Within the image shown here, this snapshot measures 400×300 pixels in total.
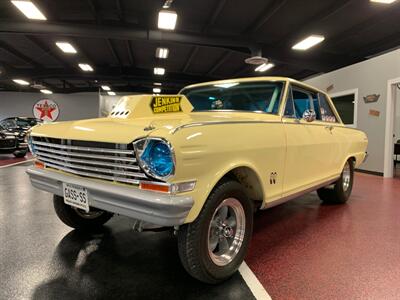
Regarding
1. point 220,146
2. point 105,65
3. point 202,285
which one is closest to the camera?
point 220,146

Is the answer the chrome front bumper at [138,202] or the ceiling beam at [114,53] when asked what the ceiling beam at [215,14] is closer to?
the ceiling beam at [114,53]

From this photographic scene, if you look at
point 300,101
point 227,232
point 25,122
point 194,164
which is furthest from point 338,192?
point 25,122

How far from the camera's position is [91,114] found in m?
19.5

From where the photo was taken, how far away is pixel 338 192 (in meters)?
4.17

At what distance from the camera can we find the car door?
2666 mm

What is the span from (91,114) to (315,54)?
14556mm

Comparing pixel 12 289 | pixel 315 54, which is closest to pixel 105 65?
pixel 315 54

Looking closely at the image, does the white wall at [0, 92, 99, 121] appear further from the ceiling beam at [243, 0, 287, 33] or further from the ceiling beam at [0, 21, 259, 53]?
the ceiling beam at [243, 0, 287, 33]

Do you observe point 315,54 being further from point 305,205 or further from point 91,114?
point 91,114

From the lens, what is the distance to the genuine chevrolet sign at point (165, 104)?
255 centimetres

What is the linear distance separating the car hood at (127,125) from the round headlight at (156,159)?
0.08 meters

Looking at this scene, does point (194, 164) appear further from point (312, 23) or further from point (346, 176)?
point (312, 23)

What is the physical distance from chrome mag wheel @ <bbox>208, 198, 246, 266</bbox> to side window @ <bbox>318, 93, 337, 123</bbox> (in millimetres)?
2070

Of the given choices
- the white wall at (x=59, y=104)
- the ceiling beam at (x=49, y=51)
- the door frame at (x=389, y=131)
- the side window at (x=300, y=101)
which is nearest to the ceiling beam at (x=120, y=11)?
the ceiling beam at (x=49, y=51)
